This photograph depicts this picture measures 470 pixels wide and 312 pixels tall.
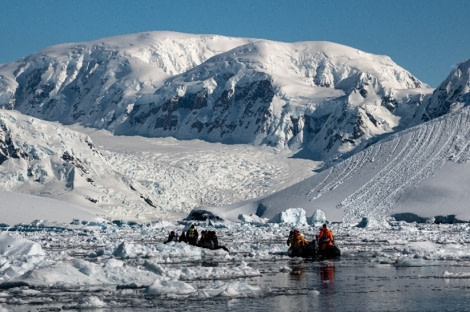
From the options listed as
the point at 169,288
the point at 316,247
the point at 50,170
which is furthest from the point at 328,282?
the point at 50,170

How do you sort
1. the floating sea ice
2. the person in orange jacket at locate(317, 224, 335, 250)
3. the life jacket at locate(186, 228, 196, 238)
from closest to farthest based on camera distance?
the floating sea ice → the person in orange jacket at locate(317, 224, 335, 250) → the life jacket at locate(186, 228, 196, 238)

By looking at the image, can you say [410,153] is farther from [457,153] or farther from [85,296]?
[85,296]

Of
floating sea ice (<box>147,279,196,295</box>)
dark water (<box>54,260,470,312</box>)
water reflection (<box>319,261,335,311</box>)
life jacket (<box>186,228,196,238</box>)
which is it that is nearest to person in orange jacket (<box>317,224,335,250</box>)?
water reflection (<box>319,261,335,311</box>)

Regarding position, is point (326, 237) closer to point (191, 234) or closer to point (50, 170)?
point (191, 234)

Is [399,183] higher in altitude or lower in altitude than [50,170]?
lower

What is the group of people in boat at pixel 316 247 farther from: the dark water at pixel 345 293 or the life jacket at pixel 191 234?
the life jacket at pixel 191 234

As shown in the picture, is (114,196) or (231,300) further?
(114,196)

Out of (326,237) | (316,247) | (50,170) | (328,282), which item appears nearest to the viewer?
(328,282)

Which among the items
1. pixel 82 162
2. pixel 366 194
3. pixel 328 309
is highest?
pixel 82 162

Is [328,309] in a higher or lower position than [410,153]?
lower

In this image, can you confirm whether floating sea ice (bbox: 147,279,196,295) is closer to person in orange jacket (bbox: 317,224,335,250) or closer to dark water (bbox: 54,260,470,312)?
dark water (bbox: 54,260,470,312)

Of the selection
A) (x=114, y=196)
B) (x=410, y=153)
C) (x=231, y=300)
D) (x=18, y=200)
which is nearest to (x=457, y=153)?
(x=410, y=153)

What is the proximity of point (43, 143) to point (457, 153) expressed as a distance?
303ft

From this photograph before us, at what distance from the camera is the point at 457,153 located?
13150 cm
